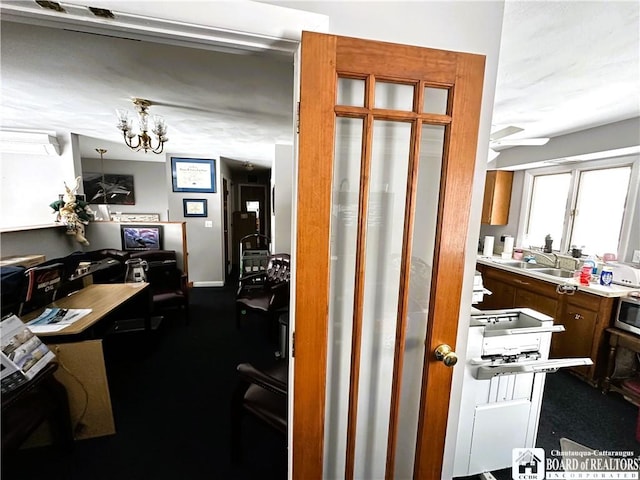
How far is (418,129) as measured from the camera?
1.02 metres

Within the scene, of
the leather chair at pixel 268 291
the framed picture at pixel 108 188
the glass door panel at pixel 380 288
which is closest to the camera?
the glass door panel at pixel 380 288

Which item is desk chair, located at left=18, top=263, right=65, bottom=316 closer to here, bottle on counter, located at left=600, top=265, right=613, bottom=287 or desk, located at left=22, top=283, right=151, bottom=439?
desk, located at left=22, top=283, right=151, bottom=439

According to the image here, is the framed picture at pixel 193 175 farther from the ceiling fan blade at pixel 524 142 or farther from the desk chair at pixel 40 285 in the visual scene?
the ceiling fan blade at pixel 524 142

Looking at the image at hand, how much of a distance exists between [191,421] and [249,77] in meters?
2.38

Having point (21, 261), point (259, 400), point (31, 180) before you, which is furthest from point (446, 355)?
point (31, 180)

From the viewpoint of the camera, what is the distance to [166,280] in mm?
3512

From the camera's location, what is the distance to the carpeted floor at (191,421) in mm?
1583

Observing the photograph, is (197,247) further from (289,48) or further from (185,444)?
(289,48)

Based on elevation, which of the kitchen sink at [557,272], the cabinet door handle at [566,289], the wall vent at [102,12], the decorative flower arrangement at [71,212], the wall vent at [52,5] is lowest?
the cabinet door handle at [566,289]

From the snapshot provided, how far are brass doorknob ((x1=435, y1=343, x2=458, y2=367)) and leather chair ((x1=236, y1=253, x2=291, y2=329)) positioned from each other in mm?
1919

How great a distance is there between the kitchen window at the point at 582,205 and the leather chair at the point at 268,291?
3360 millimetres

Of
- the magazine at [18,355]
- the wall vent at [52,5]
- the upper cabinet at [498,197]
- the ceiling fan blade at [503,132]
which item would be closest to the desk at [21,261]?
the magazine at [18,355]

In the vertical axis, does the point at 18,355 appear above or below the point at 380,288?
below

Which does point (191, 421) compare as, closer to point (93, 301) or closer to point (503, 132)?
point (93, 301)
